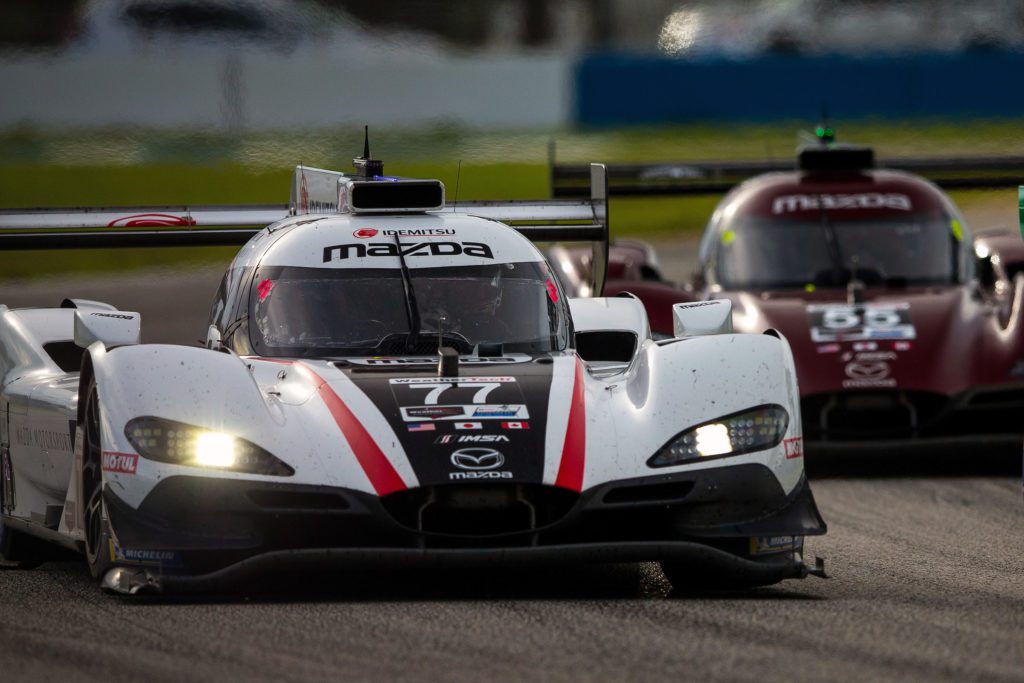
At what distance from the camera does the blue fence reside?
28.4 m


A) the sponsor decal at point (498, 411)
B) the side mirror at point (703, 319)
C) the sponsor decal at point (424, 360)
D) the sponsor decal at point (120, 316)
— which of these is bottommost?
the sponsor decal at point (498, 411)

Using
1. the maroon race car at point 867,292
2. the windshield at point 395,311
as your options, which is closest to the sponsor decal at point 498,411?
the windshield at point 395,311

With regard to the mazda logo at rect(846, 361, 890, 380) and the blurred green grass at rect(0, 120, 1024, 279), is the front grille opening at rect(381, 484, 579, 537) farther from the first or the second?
the mazda logo at rect(846, 361, 890, 380)

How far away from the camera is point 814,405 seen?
10.8 metres

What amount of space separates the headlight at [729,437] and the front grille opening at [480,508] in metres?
0.37

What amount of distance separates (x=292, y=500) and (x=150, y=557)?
1.49 ft

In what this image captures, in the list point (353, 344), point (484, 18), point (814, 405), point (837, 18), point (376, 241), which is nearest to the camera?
point (353, 344)

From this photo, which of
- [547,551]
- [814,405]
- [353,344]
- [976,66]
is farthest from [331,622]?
[976,66]

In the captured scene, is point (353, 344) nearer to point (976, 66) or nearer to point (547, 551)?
point (547, 551)

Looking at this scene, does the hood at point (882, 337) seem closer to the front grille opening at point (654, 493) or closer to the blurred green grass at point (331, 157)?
the blurred green grass at point (331, 157)

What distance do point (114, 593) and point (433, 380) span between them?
47.2 inches

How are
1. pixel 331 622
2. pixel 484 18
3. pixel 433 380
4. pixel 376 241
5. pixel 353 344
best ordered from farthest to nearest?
pixel 484 18 < pixel 376 241 < pixel 353 344 < pixel 433 380 < pixel 331 622

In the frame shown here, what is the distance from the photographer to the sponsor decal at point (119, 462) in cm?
607

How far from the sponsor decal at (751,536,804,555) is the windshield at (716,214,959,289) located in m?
6.17
